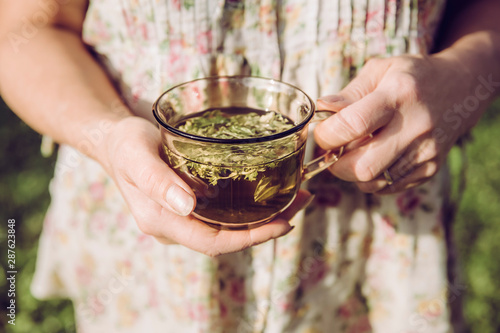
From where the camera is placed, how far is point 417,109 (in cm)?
145

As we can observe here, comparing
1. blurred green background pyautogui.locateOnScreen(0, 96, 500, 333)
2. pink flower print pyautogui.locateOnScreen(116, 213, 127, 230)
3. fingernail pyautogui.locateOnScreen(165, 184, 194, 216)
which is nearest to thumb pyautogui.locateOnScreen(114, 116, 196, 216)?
fingernail pyautogui.locateOnScreen(165, 184, 194, 216)

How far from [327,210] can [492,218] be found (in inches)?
118

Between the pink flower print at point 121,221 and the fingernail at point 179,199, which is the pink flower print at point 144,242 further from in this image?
the fingernail at point 179,199

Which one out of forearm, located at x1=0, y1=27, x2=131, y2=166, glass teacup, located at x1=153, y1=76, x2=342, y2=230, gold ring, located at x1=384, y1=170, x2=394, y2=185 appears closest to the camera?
glass teacup, located at x1=153, y1=76, x2=342, y2=230

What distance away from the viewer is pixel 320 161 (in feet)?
4.80

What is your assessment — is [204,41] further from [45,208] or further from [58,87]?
[45,208]

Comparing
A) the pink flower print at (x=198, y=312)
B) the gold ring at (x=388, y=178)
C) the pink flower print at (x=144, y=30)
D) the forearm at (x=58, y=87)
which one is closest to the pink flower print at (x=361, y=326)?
the pink flower print at (x=198, y=312)

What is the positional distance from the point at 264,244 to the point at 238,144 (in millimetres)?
792

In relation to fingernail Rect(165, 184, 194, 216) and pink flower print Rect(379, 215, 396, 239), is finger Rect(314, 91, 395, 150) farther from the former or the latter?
pink flower print Rect(379, 215, 396, 239)

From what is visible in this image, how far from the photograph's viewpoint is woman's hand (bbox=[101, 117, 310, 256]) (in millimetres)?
1250

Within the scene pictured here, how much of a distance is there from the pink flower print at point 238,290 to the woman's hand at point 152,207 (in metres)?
0.52

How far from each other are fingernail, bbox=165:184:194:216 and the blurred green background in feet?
8.08

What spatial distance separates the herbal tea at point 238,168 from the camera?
1.14 meters

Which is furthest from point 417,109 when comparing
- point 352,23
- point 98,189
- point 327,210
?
point 98,189
